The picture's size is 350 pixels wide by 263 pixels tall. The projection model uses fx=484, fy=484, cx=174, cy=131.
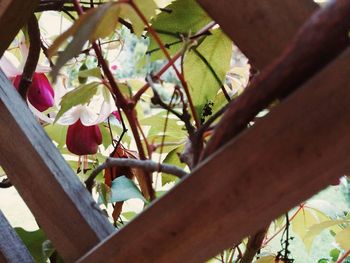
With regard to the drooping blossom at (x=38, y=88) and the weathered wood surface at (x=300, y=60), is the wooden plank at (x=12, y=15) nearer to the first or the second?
the drooping blossom at (x=38, y=88)

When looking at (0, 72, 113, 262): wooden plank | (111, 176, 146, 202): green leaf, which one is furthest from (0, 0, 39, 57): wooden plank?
(111, 176, 146, 202): green leaf

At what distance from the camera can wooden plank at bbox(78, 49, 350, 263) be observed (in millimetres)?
212

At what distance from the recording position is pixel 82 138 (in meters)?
0.55

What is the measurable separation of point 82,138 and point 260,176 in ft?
1.14

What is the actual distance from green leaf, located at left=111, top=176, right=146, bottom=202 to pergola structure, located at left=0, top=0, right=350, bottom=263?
0.22 feet

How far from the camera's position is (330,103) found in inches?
8.3

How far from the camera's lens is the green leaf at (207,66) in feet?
1.37

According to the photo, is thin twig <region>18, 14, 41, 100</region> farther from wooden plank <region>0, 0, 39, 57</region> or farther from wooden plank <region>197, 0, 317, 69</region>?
wooden plank <region>197, 0, 317, 69</region>

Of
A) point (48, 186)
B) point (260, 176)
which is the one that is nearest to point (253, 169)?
point (260, 176)

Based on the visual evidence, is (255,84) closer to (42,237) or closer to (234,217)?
(234,217)

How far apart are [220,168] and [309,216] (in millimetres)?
487

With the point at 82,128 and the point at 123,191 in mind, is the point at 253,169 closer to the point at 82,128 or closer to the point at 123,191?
the point at 123,191

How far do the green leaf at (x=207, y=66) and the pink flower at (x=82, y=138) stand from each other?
176 millimetres

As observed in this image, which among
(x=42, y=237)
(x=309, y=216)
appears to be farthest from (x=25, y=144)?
(x=309, y=216)
